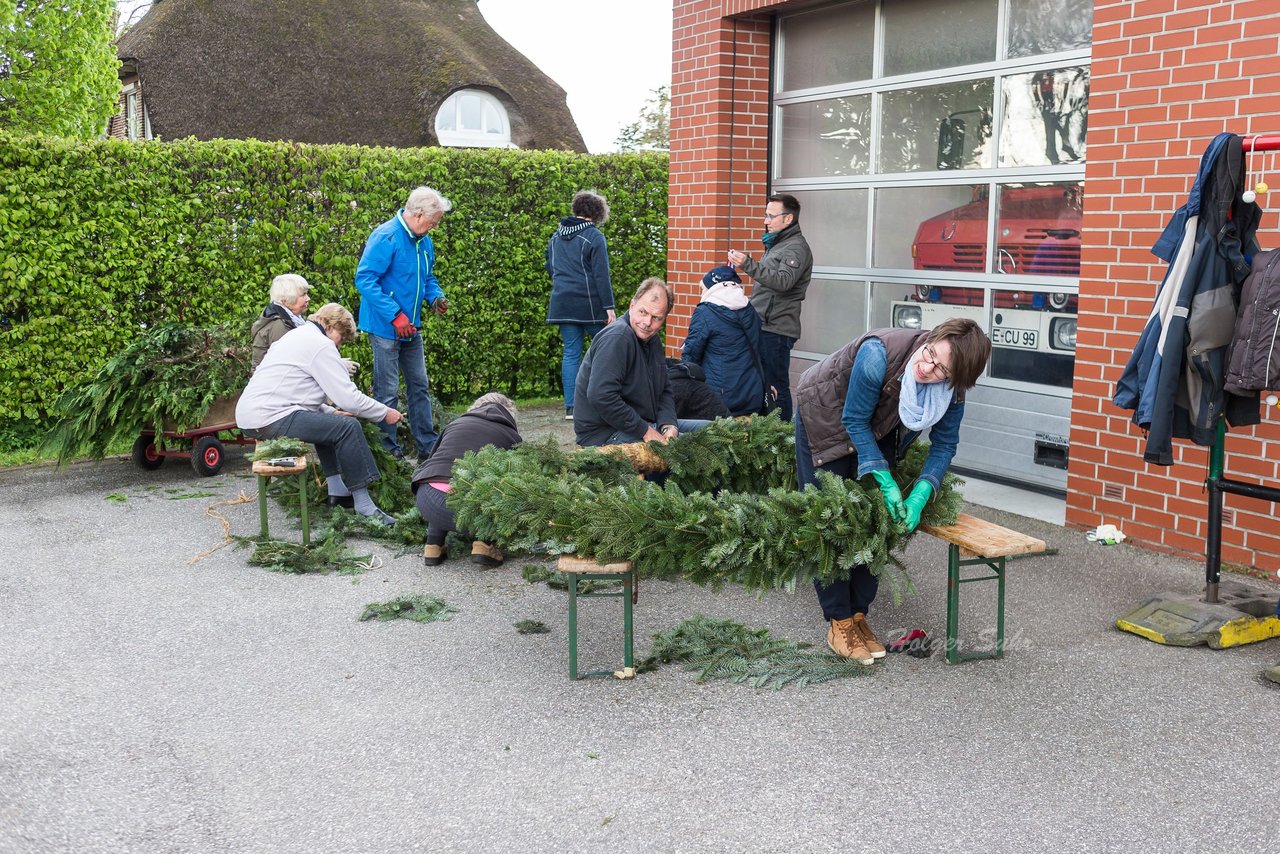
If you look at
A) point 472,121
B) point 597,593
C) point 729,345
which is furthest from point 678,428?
point 472,121

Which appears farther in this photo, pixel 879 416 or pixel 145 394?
pixel 145 394

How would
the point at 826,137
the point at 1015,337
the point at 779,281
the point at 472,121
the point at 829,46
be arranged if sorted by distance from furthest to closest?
1. the point at 472,121
2. the point at 826,137
3. the point at 829,46
4. the point at 779,281
5. the point at 1015,337

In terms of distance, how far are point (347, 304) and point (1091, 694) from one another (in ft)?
26.3

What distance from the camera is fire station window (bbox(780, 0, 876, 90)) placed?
909 cm

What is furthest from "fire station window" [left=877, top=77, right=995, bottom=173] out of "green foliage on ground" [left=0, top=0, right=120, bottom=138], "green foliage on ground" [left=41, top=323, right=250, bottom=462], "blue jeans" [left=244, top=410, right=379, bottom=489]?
"green foliage on ground" [left=0, top=0, right=120, bottom=138]

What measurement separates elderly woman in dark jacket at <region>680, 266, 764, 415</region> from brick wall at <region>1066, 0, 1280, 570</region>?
81.8 inches

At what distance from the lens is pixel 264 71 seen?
2277cm

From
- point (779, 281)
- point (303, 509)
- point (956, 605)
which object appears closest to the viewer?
point (956, 605)

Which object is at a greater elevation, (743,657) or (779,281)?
(779,281)

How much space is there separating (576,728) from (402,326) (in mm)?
4808

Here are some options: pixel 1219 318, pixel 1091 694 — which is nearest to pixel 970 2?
pixel 1219 318

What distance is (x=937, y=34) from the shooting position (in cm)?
848

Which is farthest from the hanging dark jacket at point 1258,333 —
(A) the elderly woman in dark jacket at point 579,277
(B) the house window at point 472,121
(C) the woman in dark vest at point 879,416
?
(B) the house window at point 472,121

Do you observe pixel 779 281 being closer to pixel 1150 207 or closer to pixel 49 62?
pixel 1150 207
